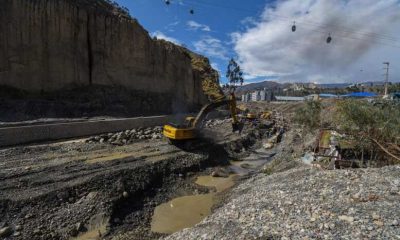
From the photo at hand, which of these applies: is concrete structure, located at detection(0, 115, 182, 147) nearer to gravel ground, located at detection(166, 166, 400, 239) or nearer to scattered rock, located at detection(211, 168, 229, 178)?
scattered rock, located at detection(211, 168, 229, 178)

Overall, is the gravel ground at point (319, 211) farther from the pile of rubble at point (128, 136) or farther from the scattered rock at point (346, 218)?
the pile of rubble at point (128, 136)

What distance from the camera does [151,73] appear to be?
100ft

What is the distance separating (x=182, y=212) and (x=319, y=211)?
16.9 ft

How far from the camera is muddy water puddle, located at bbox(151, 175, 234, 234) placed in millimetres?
9383

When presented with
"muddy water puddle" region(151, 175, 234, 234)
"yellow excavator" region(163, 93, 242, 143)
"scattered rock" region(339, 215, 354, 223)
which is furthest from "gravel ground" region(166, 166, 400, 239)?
"yellow excavator" region(163, 93, 242, 143)

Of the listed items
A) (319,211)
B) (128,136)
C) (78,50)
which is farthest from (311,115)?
(78,50)

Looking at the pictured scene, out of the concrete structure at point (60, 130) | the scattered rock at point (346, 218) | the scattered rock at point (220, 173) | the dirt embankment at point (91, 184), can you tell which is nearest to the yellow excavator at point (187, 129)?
the dirt embankment at point (91, 184)

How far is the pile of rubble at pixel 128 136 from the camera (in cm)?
1712

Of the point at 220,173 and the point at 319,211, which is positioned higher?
the point at 319,211

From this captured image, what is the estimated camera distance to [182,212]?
10.5 meters

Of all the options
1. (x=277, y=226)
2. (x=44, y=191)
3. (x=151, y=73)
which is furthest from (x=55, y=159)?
(x=151, y=73)

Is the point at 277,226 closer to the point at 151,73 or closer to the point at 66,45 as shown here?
Answer: the point at 66,45

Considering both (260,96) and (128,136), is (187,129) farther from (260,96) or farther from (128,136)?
(260,96)

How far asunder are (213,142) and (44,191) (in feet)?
35.5
